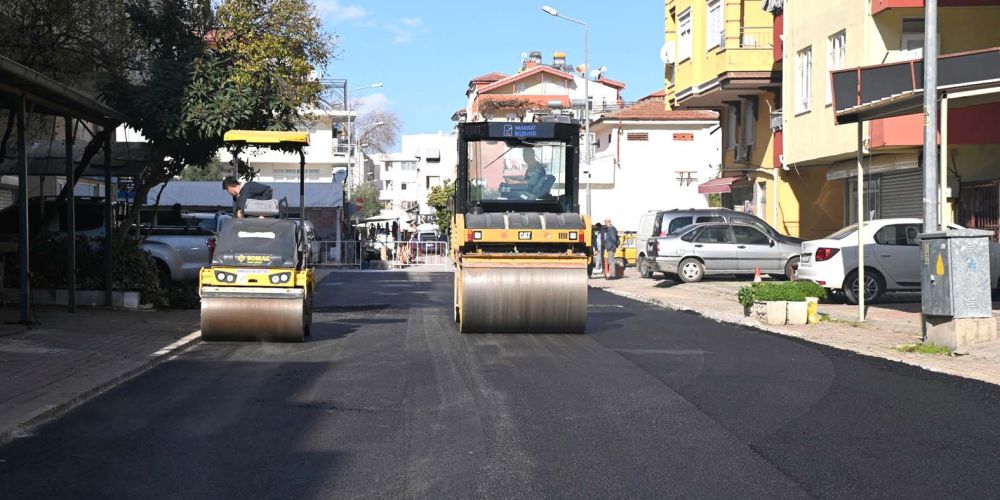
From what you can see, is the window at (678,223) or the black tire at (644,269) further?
the window at (678,223)

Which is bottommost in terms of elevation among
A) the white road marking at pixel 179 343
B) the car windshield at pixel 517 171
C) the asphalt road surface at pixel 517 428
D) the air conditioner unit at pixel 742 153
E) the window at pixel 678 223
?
the asphalt road surface at pixel 517 428

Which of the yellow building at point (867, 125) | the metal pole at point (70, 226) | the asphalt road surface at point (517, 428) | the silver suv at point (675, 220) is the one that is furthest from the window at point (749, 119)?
the metal pole at point (70, 226)

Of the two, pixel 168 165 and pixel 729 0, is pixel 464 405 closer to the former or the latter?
pixel 168 165

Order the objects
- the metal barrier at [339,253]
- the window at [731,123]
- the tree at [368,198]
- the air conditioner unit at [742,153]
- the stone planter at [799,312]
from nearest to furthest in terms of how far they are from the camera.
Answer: the stone planter at [799,312], the air conditioner unit at [742,153], the window at [731,123], the metal barrier at [339,253], the tree at [368,198]

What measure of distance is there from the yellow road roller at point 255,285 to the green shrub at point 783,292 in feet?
24.7

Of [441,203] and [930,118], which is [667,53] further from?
[441,203]

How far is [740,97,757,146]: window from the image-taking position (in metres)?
33.7

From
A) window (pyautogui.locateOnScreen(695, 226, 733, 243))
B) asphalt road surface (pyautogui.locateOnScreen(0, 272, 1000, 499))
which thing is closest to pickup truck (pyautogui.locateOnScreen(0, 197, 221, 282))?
asphalt road surface (pyautogui.locateOnScreen(0, 272, 1000, 499))

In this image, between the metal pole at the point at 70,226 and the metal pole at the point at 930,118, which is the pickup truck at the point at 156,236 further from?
the metal pole at the point at 930,118

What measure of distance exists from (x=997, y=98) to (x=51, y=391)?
557 inches

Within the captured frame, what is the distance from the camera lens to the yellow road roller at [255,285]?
12.9 m

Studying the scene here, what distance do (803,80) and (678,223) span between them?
5403 millimetres

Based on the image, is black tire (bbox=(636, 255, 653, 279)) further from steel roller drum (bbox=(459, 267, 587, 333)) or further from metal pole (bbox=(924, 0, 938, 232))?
metal pole (bbox=(924, 0, 938, 232))

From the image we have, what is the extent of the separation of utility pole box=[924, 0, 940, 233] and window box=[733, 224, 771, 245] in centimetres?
1369
